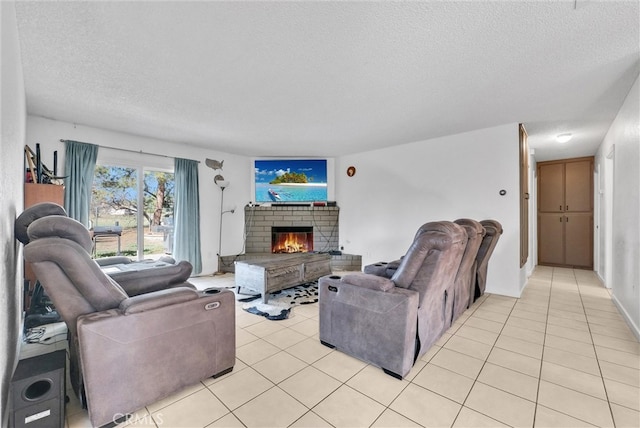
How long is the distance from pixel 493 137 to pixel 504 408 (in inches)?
143

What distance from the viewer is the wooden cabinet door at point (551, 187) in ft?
20.1

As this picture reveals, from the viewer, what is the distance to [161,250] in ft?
16.1

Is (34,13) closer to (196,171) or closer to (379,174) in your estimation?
(196,171)

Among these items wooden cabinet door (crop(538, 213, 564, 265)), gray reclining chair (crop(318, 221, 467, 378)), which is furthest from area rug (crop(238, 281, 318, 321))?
wooden cabinet door (crop(538, 213, 564, 265))

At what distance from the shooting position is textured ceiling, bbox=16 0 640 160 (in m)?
1.80

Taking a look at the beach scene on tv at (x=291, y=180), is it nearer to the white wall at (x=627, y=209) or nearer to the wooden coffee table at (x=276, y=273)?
the wooden coffee table at (x=276, y=273)

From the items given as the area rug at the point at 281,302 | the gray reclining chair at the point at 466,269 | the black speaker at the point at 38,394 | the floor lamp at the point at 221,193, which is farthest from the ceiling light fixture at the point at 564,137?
the black speaker at the point at 38,394

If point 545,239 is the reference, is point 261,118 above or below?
above

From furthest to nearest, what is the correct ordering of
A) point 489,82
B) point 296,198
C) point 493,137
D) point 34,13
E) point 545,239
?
point 545,239
point 296,198
point 493,137
point 489,82
point 34,13

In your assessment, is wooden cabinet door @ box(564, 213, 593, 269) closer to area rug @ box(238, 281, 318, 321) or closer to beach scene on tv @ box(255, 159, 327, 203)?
beach scene on tv @ box(255, 159, 327, 203)

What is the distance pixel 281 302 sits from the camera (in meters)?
3.62

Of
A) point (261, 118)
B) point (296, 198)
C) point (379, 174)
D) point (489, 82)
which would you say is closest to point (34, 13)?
point (261, 118)

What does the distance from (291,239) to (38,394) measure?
4705 mm

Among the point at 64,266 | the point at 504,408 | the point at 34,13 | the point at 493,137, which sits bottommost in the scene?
the point at 504,408
